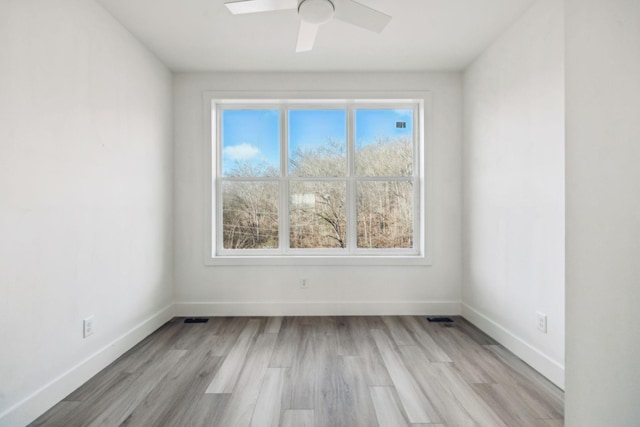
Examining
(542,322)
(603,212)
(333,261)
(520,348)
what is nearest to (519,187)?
(542,322)

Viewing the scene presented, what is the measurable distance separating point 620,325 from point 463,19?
2.65m

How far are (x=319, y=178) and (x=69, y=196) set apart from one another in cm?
230

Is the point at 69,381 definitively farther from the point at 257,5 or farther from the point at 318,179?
the point at 318,179

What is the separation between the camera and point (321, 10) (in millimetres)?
2090

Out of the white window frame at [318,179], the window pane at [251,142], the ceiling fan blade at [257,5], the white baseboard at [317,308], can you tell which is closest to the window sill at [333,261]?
the white window frame at [318,179]

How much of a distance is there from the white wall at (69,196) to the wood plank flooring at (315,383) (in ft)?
0.85

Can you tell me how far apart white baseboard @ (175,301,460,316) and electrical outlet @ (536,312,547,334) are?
1.26 m

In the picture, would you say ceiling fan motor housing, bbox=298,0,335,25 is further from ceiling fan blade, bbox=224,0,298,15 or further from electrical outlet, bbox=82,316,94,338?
electrical outlet, bbox=82,316,94,338

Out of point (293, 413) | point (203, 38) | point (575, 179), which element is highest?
point (203, 38)

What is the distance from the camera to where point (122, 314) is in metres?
2.72

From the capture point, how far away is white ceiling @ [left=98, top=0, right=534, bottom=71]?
2.51 metres

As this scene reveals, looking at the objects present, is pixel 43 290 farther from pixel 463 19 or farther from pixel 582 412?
pixel 463 19

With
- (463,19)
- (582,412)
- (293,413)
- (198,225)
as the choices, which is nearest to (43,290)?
(293,413)

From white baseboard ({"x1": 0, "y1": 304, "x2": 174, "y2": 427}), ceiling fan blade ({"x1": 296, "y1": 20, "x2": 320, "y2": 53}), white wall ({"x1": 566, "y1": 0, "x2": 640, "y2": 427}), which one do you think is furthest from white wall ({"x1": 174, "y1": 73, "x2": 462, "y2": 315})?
white wall ({"x1": 566, "y1": 0, "x2": 640, "y2": 427})
